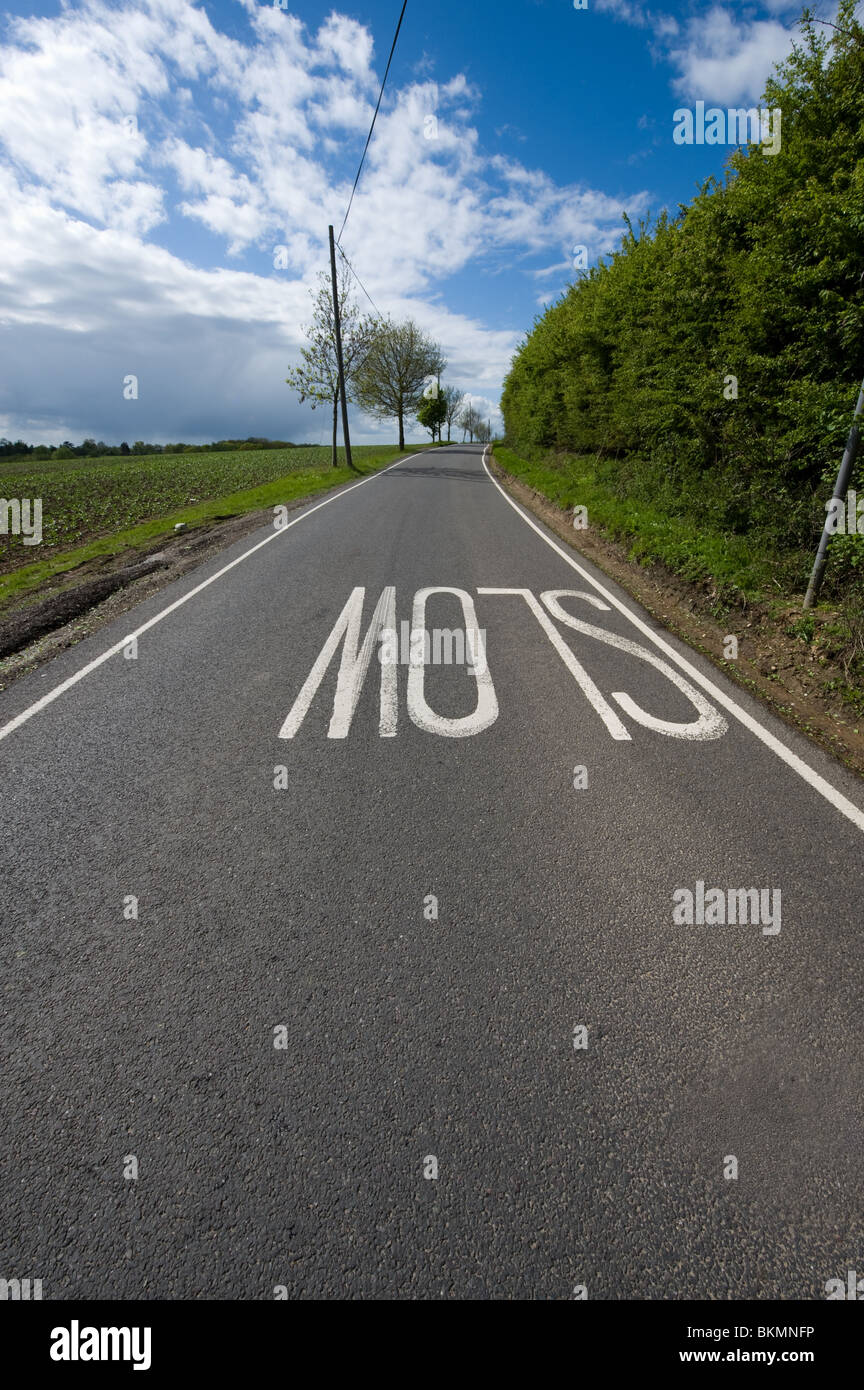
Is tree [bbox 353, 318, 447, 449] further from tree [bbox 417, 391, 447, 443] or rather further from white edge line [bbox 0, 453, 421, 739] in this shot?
white edge line [bbox 0, 453, 421, 739]

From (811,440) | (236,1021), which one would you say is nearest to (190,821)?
(236,1021)

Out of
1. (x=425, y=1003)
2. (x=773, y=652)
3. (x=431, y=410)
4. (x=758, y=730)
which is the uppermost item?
(x=431, y=410)

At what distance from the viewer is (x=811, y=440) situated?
24.2 feet

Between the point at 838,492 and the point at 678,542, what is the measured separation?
124 inches

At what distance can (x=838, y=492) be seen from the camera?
19.9ft

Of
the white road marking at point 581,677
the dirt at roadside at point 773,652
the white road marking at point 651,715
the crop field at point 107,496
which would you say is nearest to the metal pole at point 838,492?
the dirt at roadside at point 773,652

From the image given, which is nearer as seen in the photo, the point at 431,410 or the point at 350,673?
the point at 350,673

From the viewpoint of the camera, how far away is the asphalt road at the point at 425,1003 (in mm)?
1903

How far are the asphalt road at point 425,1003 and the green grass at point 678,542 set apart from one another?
3.03 metres

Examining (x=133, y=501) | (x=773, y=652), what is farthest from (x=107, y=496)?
(x=773, y=652)

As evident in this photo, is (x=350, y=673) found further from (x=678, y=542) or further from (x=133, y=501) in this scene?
(x=133, y=501)

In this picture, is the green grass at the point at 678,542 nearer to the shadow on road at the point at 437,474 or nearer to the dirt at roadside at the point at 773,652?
the dirt at roadside at the point at 773,652

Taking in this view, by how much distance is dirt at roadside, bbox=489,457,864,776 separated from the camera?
4922 mm

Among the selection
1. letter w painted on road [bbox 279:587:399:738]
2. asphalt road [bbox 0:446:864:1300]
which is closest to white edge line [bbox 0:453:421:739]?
asphalt road [bbox 0:446:864:1300]
